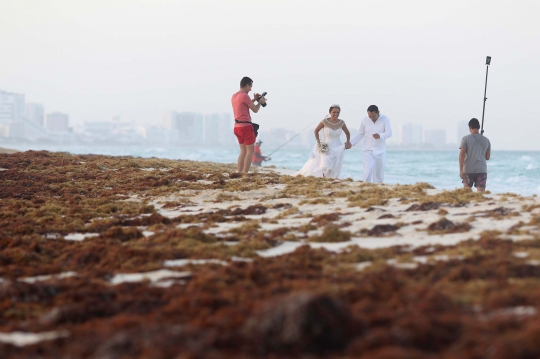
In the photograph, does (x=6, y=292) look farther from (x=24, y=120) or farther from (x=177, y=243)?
(x=24, y=120)

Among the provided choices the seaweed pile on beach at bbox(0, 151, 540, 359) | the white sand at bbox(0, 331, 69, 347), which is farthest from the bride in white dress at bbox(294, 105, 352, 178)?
the white sand at bbox(0, 331, 69, 347)

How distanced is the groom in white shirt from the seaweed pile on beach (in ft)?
10.5

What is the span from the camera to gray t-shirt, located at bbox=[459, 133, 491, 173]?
465 inches

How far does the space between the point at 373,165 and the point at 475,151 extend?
9.09 feet

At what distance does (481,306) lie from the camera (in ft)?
13.7

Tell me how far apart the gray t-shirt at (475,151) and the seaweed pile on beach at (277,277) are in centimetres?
163

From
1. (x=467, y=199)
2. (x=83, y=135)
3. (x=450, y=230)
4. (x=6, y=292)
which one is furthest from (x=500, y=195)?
(x=83, y=135)

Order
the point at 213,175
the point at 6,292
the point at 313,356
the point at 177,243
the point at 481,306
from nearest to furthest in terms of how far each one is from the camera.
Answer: the point at 313,356, the point at 481,306, the point at 6,292, the point at 177,243, the point at 213,175

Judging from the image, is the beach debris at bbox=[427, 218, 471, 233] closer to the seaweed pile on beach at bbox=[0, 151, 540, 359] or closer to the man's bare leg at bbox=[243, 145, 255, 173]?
the seaweed pile on beach at bbox=[0, 151, 540, 359]

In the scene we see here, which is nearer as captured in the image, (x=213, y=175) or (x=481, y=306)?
(x=481, y=306)

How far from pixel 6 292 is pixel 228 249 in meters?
2.15

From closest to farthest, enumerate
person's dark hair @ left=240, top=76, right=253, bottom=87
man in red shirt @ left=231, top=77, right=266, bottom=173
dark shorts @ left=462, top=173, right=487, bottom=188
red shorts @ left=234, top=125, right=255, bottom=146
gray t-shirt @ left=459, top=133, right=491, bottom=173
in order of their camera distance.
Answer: gray t-shirt @ left=459, top=133, right=491, bottom=173, dark shorts @ left=462, top=173, right=487, bottom=188, person's dark hair @ left=240, top=76, right=253, bottom=87, man in red shirt @ left=231, top=77, right=266, bottom=173, red shorts @ left=234, top=125, right=255, bottom=146

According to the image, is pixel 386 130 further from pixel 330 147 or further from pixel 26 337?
pixel 26 337

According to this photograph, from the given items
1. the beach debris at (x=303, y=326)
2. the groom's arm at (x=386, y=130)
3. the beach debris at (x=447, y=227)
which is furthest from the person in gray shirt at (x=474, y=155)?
the beach debris at (x=303, y=326)
